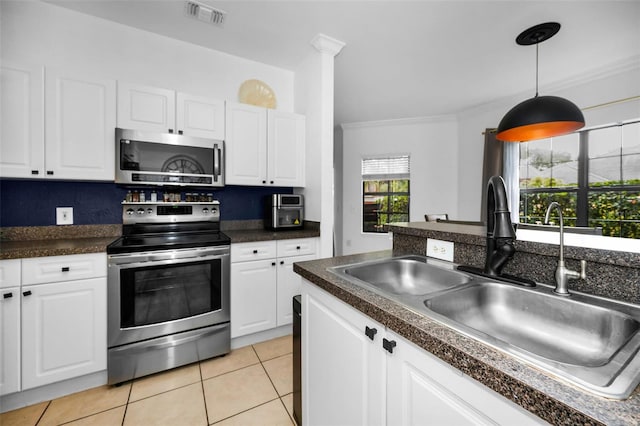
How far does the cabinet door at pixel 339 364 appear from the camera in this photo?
818 millimetres

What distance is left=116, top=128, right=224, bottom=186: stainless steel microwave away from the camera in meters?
2.08

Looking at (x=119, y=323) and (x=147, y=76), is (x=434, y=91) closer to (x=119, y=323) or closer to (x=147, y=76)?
(x=147, y=76)

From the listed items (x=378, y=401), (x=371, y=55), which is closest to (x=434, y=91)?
(x=371, y=55)

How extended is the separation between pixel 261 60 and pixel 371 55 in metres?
1.16

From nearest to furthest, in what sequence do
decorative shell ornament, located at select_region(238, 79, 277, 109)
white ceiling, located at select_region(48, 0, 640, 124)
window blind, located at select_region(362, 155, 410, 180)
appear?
1. white ceiling, located at select_region(48, 0, 640, 124)
2. decorative shell ornament, located at select_region(238, 79, 277, 109)
3. window blind, located at select_region(362, 155, 410, 180)

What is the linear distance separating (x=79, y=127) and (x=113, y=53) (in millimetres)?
818

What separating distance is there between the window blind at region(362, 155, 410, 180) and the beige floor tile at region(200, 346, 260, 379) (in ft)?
12.8

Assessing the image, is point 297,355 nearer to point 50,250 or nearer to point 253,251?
point 253,251

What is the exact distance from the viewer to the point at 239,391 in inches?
69.4

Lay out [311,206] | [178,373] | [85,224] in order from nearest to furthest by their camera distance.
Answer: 1. [178,373]
2. [85,224]
3. [311,206]

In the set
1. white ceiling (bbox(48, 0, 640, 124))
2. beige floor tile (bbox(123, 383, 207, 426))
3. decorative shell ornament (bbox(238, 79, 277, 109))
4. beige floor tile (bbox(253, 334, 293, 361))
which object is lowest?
beige floor tile (bbox(123, 383, 207, 426))

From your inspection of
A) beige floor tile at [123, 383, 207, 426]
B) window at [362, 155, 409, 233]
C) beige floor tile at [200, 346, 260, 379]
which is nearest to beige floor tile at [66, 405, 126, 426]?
beige floor tile at [123, 383, 207, 426]

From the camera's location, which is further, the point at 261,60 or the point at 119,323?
the point at 261,60

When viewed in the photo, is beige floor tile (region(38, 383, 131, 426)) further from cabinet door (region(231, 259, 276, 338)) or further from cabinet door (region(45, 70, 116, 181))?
cabinet door (region(45, 70, 116, 181))
